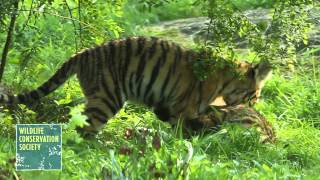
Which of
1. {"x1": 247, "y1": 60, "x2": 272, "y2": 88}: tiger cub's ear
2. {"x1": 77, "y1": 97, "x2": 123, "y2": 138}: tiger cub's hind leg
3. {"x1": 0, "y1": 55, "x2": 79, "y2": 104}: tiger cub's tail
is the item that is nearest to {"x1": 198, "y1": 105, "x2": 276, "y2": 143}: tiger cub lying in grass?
{"x1": 247, "y1": 60, "x2": 272, "y2": 88}: tiger cub's ear

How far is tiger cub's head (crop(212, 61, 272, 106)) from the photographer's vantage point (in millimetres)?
7328

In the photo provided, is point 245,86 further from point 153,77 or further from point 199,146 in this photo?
point 199,146

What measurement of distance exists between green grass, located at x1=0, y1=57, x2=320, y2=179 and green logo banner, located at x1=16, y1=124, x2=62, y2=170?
0.37 feet

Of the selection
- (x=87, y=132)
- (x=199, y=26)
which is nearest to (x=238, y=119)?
(x=87, y=132)

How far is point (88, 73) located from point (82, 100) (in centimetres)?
114

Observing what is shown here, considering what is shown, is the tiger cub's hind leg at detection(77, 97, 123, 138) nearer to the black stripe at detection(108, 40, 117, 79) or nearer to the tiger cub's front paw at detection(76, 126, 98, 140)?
the tiger cub's front paw at detection(76, 126, 98, 140)

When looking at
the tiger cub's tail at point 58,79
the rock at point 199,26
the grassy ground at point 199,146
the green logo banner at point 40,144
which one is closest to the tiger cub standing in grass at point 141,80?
the tiger cub's tail at point 58,79

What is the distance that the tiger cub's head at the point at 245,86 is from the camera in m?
7.33

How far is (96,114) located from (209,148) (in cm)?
96

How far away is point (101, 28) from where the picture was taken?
7309mm

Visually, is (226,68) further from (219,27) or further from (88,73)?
(88,73)

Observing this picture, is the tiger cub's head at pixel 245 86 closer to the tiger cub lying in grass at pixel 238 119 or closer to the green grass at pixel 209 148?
the tiger cub lying in grass at pixel 238 119

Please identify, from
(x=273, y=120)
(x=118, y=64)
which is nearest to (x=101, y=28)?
(x=118, y=64)

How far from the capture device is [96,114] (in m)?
6.71
